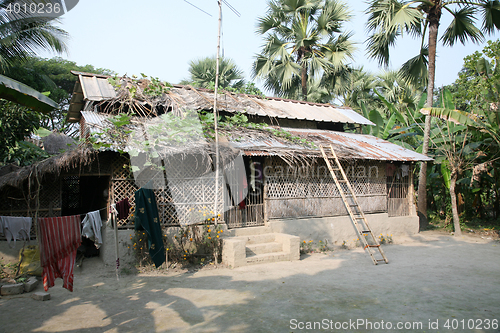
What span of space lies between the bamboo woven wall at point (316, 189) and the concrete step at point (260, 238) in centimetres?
53

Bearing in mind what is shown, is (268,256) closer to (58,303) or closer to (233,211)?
(233,211)

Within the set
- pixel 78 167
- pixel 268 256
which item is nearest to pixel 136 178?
pixel 78 167

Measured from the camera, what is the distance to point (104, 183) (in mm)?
8227

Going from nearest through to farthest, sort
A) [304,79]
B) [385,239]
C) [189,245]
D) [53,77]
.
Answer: [189,245], [385,239], [304,79], [53,77]

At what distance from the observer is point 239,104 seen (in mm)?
10500

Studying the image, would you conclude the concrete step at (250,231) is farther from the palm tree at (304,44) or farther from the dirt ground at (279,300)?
the palm tree at (304,44)

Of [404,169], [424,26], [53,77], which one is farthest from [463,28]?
[53,77]

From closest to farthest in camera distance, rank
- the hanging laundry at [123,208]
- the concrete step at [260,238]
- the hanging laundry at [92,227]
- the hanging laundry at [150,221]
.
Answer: the hanging laundry at [92,227], the hanging laundry at [150,221], the hanging laundry at [123,208], the concrete step at [260,238]

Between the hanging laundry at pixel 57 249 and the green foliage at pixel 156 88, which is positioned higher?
the green foliage at pixel 156 88

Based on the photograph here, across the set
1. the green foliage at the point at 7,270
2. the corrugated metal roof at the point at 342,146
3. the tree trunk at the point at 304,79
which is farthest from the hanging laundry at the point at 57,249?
the tree trunk at the point at 304,79

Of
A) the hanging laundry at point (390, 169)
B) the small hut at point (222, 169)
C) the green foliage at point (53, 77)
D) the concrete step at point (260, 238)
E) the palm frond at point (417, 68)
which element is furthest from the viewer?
the green foliage at point (53, 77)

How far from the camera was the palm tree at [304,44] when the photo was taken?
47.3 feet

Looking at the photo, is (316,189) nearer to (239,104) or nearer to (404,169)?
(239,104)

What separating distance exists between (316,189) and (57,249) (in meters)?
6.51
